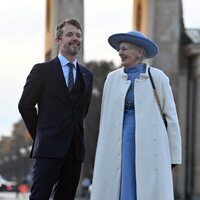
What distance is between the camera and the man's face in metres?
8.38

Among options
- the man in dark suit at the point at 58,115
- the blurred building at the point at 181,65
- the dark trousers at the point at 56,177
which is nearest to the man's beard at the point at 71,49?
the man in dark suit at the point at 58,115

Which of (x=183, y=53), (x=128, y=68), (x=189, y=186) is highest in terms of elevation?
(x=183, y=53)

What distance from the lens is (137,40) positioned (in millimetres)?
8602

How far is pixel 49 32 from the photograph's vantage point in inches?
1405

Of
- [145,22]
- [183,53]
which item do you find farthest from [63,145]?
[183,53]

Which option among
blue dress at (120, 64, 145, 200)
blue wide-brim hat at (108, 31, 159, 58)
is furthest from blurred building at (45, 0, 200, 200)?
blue dress at (120, 64, 145, 200)

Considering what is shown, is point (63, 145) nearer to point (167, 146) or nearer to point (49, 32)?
point (167, 146)

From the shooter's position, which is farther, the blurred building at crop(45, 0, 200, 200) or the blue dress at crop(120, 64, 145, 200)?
the blurred building at crop(45, 0, 200, 200)

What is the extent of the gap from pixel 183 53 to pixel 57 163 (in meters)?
29.6

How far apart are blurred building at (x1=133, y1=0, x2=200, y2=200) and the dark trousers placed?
1040 inches

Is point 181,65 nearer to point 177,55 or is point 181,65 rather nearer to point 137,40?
point 177,55

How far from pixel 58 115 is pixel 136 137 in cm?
81

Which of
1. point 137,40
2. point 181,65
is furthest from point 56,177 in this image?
point 181,65

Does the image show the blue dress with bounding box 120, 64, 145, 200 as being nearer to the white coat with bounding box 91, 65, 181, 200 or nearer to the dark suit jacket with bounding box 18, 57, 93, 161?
the white coat with bounding box 91, 65, 181, 200
